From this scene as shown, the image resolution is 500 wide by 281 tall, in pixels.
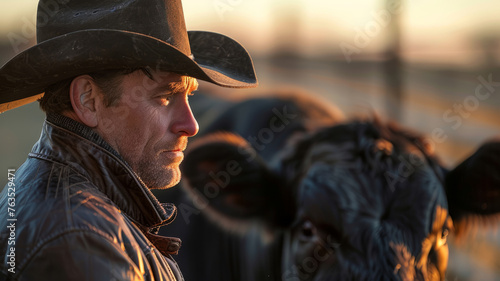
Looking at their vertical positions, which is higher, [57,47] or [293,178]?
[57,47]

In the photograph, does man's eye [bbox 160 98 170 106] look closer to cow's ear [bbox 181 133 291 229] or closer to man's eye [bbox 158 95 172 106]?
man's eye [bbox 158 95 172 106]

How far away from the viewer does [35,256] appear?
1277 millimetres

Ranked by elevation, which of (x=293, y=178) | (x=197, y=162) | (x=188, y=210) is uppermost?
(x=197, y=162)

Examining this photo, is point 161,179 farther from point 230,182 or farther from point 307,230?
point 230,182

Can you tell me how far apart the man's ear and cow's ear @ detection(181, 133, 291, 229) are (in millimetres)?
1847

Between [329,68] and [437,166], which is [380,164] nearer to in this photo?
[437,166]

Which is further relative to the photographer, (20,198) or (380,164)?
(380,164)

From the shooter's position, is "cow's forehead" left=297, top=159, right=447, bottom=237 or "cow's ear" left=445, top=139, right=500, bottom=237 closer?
"cow's forehead" left=297, top=159, right=447, bottom=237

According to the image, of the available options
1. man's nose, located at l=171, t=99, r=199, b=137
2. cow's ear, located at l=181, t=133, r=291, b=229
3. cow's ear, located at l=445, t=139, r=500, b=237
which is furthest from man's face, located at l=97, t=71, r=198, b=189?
cow's ear, located at l=445, t=139, r=500, b=237

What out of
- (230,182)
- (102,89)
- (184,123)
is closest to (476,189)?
(230,182)

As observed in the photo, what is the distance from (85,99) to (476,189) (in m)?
2.78

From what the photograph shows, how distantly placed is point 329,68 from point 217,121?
564 centimetres

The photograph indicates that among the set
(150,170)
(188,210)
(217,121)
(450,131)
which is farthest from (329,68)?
(150,170)

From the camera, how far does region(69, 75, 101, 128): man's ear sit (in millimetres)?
1633
